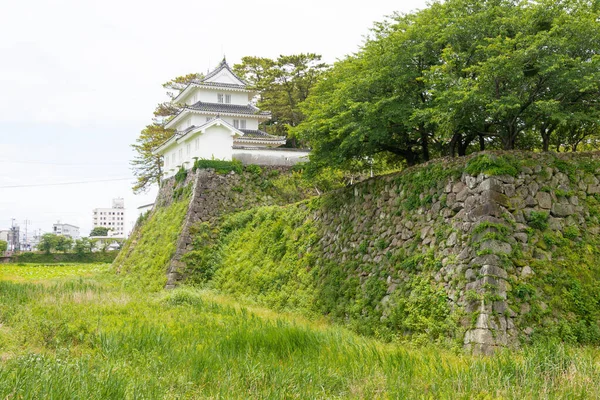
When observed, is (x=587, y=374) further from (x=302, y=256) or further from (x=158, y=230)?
(x=158, y=230)

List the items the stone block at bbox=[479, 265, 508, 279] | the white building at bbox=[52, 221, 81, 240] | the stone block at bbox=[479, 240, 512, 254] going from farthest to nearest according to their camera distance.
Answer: the white building at bbox=[52, 221, 81, 240] < the stone block at bbox=[479, 240, 512, 254] < the stone block at bbox=[479, 265, 508, 279]

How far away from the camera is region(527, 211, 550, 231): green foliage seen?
10.1 m

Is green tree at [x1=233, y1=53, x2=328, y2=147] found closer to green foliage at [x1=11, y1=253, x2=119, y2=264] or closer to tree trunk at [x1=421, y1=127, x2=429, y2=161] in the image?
tree trunk at [x1=421, y1=127, x2=429, y2=161]

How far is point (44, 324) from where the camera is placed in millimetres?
9828

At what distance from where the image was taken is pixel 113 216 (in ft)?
477

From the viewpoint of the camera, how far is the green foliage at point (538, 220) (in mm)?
10070

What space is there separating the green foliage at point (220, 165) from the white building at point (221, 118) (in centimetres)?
62

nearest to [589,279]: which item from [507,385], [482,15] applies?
[507,385]

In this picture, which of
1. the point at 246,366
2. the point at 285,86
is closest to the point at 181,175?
the point at 285,86

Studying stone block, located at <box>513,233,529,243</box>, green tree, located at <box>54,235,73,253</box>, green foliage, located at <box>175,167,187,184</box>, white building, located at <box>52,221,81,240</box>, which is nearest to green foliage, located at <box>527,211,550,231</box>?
stone block, located at <box>513,233,529,243</box>

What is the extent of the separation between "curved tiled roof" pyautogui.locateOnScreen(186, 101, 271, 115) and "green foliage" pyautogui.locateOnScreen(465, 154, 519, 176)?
20303 millimetres

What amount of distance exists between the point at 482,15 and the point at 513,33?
858 mm

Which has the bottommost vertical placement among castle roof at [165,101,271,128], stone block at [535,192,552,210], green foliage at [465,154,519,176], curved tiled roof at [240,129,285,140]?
stone block at [535,192,552,210]

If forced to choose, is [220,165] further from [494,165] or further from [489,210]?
[489,210]
